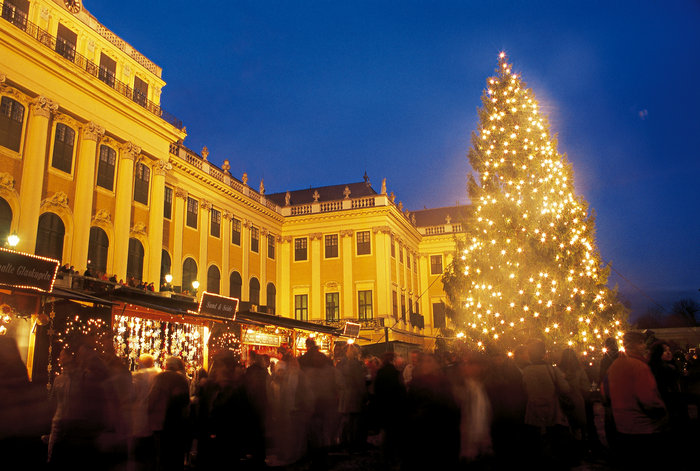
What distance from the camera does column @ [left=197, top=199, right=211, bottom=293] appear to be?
28547 mm

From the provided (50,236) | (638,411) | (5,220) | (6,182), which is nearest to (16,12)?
(6,182)

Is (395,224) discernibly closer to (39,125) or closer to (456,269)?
(456,269)

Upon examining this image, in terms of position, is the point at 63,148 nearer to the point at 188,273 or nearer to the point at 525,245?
the point at 188,273

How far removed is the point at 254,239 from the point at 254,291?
11.4ft

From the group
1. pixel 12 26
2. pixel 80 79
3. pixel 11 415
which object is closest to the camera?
pixel 11 415

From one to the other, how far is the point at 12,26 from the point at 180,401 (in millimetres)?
16779

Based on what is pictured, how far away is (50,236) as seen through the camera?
749 inches

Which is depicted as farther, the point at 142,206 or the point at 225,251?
the point at 225,251

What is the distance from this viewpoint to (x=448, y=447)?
5.35m

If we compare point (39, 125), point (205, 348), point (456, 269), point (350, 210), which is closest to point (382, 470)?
point (205, 348)

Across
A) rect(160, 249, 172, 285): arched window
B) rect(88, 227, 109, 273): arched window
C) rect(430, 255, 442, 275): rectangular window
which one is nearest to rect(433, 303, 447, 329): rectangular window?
rect(430, 255, 442, 275): rectangular window

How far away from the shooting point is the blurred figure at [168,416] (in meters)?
6.29

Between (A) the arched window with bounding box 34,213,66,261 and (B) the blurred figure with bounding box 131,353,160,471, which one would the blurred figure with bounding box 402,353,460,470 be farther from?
(A) the arched window with bounding box 34,213,66,261

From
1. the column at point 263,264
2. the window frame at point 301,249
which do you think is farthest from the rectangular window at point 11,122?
the window frame at point 301,249
